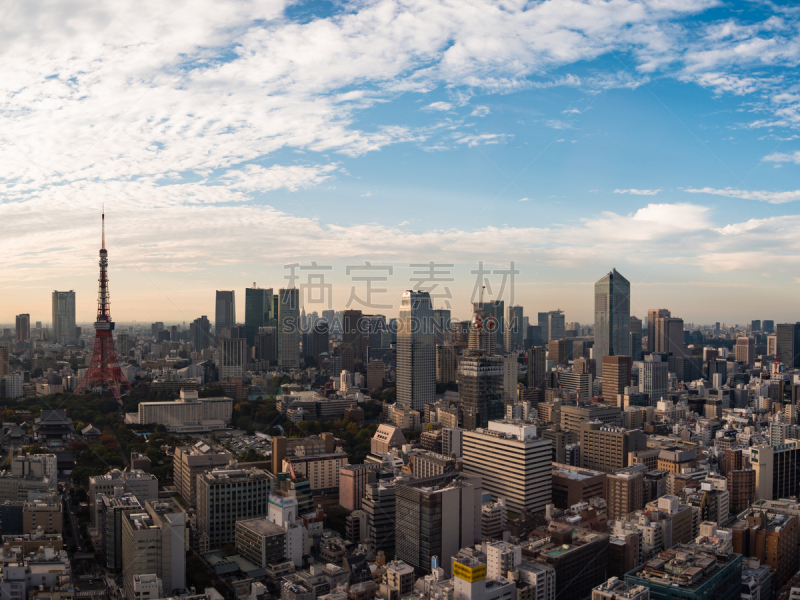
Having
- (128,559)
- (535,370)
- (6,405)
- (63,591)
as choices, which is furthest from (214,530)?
(535,370)

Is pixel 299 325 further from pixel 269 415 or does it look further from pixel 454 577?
pixel 454 577

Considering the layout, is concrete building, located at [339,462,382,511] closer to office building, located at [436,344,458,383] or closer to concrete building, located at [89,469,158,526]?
concrete building, located at [89,469,158,526]

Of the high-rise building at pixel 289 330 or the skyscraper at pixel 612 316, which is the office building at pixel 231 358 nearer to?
the high-rise building at pixel 289 330

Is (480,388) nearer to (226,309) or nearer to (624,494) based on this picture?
(624,494)

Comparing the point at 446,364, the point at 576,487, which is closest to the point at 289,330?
the point at 446,364

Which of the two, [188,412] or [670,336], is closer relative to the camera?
[188,412]

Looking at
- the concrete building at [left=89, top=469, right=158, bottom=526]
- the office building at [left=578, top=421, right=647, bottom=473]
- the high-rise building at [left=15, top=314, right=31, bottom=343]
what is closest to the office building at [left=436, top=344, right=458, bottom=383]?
the office building at [left=578, top=421, right=647, bottom=473]
